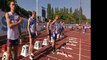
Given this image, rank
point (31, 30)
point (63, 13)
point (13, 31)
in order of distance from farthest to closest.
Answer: point (63, 13) → point (31, 30) → point (13, 31)

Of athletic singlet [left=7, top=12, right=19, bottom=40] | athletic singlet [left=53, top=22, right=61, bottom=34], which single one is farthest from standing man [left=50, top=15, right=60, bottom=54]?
athletic singlet [left=7, top=12, right=19, bottom=40]

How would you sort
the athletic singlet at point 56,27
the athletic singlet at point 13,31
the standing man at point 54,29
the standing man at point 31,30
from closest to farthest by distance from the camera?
the athletic singlet at point 13,31 → the standing man at point 31,30 → the standing man at point 54,29 → the athletic singlet at point 56,27

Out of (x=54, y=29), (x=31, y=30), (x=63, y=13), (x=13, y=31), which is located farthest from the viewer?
(x=63, y=13)

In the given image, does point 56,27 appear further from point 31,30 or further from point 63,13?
point 63,13

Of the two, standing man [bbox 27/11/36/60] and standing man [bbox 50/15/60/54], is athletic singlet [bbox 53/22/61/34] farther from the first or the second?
standing man [bbox 27/11/36/60]

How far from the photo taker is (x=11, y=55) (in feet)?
12.7

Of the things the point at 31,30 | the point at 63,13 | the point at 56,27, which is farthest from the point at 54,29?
the point at 63,13

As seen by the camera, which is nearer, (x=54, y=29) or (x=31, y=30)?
(x=31, y=30)

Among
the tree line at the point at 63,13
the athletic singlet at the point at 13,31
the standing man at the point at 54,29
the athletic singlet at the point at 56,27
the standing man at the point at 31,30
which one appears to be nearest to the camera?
the athletic singlet at the point at 13,31

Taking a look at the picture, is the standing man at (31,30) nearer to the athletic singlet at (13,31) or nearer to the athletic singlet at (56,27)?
the athletic singlet at (13,31)

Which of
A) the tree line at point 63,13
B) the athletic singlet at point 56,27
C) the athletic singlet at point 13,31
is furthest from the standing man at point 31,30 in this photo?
the tree line at point 63,13
